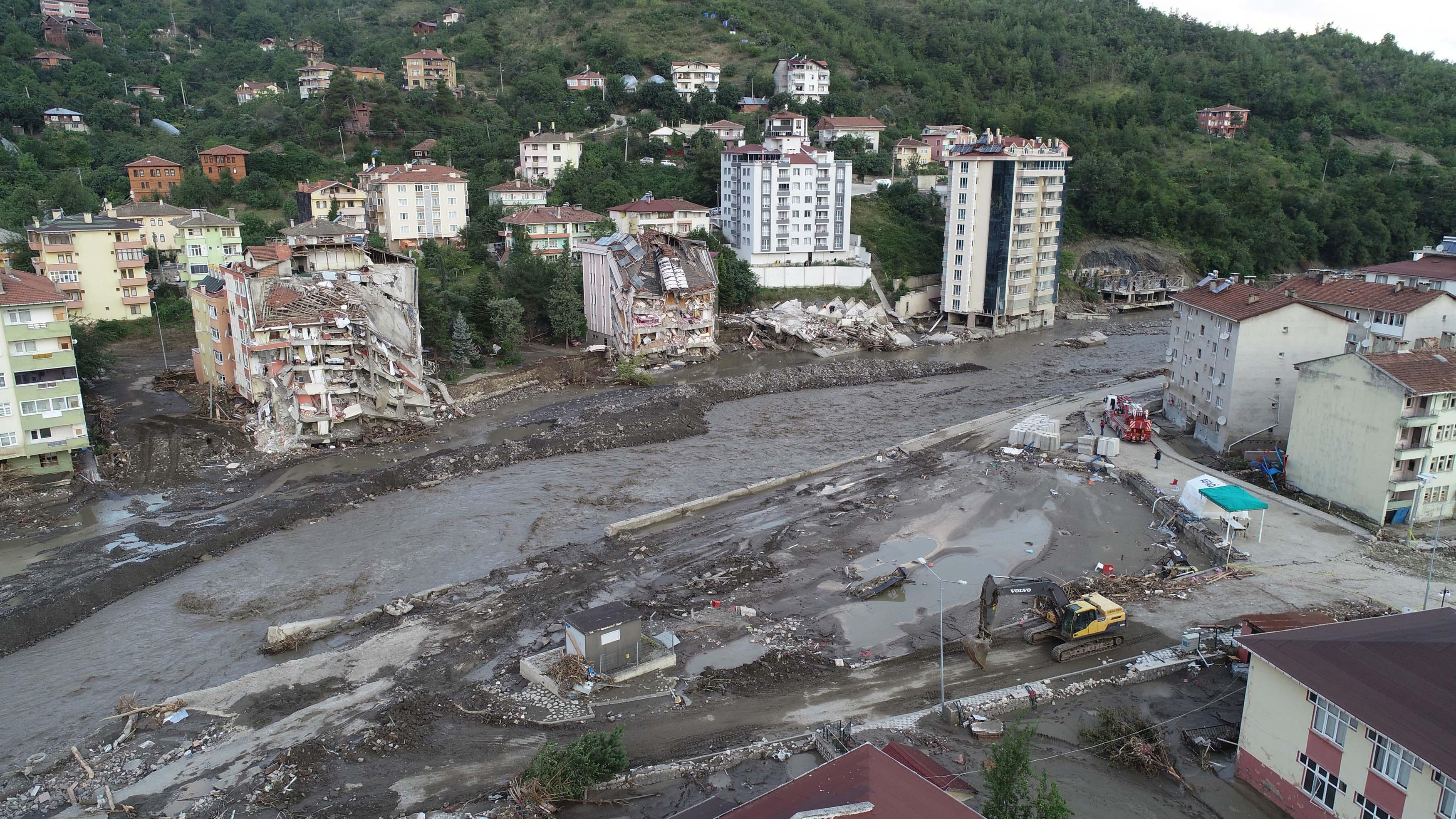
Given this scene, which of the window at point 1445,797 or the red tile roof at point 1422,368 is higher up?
the red tile roof at point 1422,368

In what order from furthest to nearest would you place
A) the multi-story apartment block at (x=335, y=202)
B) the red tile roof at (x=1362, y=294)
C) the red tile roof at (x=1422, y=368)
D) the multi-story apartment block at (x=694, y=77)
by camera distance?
1. the multi-story apartment block at (x=694, y=77)
2. the multi-story apartment block at (x=335, y=202)
3. the red tile roof at (x=1362, y=294)
4. the red tile roof at (x=1422, y=368)

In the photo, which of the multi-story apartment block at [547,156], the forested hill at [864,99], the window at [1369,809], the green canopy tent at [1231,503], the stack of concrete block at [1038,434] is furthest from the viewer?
the forested hill at [864,99]

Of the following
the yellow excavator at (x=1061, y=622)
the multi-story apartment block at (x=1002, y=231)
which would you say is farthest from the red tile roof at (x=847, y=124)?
the yellow excavator at (x=1061, y=622)

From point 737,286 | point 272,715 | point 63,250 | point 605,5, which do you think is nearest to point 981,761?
point 272,715

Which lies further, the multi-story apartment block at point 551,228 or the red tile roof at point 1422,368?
the multi-story apartment block at point 551,228

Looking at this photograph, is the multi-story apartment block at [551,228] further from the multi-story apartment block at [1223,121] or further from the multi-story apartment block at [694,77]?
the multi-story apartment block at [1223,121]

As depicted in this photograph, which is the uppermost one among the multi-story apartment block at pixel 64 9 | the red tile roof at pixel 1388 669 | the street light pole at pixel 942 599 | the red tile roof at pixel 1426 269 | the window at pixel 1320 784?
the multi-story apartment block at pixel 64 9

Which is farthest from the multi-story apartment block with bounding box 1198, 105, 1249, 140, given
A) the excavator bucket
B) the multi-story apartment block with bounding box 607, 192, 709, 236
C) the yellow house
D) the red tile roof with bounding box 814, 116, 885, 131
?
the excavator bucket
